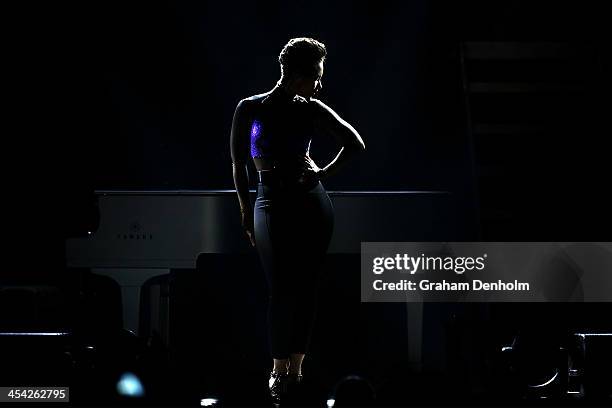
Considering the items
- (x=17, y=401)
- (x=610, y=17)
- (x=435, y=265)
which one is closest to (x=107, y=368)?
(x=17, y=401)

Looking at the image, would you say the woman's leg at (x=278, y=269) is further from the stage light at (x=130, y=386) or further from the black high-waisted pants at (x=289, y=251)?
the stage light at (x=130, y=386)

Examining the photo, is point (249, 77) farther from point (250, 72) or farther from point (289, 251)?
point (289, 251)

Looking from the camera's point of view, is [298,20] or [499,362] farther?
[298,20]

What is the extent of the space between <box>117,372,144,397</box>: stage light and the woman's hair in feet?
4.08

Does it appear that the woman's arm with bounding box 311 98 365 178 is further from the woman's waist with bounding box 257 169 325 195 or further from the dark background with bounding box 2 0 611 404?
the dark background with bounding box 2 0 611 404

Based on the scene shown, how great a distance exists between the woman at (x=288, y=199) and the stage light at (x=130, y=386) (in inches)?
22.3

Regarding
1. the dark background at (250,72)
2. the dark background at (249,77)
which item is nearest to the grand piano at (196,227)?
the dark background at (249,77)

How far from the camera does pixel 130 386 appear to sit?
276 cm

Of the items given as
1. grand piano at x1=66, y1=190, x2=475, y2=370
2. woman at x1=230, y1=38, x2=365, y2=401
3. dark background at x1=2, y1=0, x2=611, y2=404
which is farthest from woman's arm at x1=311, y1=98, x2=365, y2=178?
dark background at x1=2, y1=0, x2=611, y2=404

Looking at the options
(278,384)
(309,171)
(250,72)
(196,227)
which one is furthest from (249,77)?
(278,384)

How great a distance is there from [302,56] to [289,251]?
0.72 metres

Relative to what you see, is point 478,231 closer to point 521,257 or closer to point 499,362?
point 521,257

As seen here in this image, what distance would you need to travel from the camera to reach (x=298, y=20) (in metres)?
6.12

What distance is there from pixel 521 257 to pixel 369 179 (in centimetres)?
154
